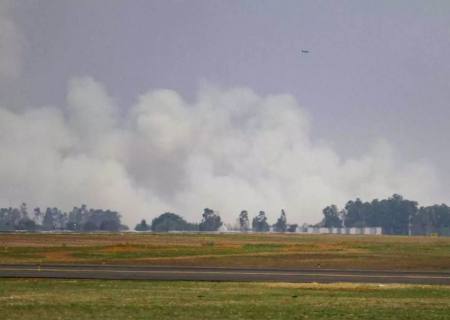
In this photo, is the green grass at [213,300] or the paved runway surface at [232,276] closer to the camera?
the green grass at [213,300]

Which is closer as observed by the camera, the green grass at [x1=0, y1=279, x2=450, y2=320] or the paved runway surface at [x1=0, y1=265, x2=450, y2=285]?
the green grass at [x1=0, y1=279, x2=450, y2=320]

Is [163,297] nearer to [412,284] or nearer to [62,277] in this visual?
[62,277]

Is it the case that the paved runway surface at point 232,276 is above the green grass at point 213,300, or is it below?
above

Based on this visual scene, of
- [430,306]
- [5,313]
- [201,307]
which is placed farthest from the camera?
[430,306]

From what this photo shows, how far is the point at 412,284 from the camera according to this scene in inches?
1788

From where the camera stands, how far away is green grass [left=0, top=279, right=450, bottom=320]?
27.8 metres

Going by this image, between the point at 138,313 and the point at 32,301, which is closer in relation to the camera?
the point at 138,313

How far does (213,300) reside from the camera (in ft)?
108

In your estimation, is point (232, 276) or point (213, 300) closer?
point (213, 300)

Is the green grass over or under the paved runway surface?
under

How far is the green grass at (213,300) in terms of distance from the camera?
27.8 meters

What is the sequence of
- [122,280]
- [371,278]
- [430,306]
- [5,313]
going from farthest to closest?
[371,278] → [122,280] → [430,306] → [5,313]

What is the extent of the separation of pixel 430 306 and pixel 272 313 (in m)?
8.64

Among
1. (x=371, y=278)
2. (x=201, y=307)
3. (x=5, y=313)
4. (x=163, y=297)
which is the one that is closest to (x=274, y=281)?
(x=371, y=278)
